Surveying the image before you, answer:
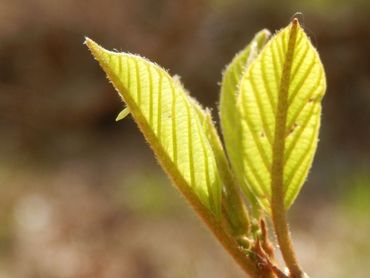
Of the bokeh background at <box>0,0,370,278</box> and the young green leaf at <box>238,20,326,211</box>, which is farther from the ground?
the bokeh background at <box>0,0,370,278</box>

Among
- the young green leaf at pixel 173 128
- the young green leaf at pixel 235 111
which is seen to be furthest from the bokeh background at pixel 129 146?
the young green leaf at pixel 173 128

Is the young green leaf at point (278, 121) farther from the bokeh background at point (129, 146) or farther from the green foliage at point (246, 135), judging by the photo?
the bokeh background at point (129, 146)

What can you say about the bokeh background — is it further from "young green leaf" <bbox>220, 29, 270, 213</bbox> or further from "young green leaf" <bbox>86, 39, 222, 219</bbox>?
"young green leaf" <bbox>86, 39, 222, 219</bbox>

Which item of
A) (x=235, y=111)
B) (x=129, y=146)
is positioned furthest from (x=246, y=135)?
(x=129, y=146)

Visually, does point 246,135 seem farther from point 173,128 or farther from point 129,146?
point 129,146

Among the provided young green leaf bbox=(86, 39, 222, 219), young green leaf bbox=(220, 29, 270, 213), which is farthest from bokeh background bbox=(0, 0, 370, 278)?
young green leaf bbox=(86, 39, 222, 219)

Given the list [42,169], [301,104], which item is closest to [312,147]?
[301,104]
